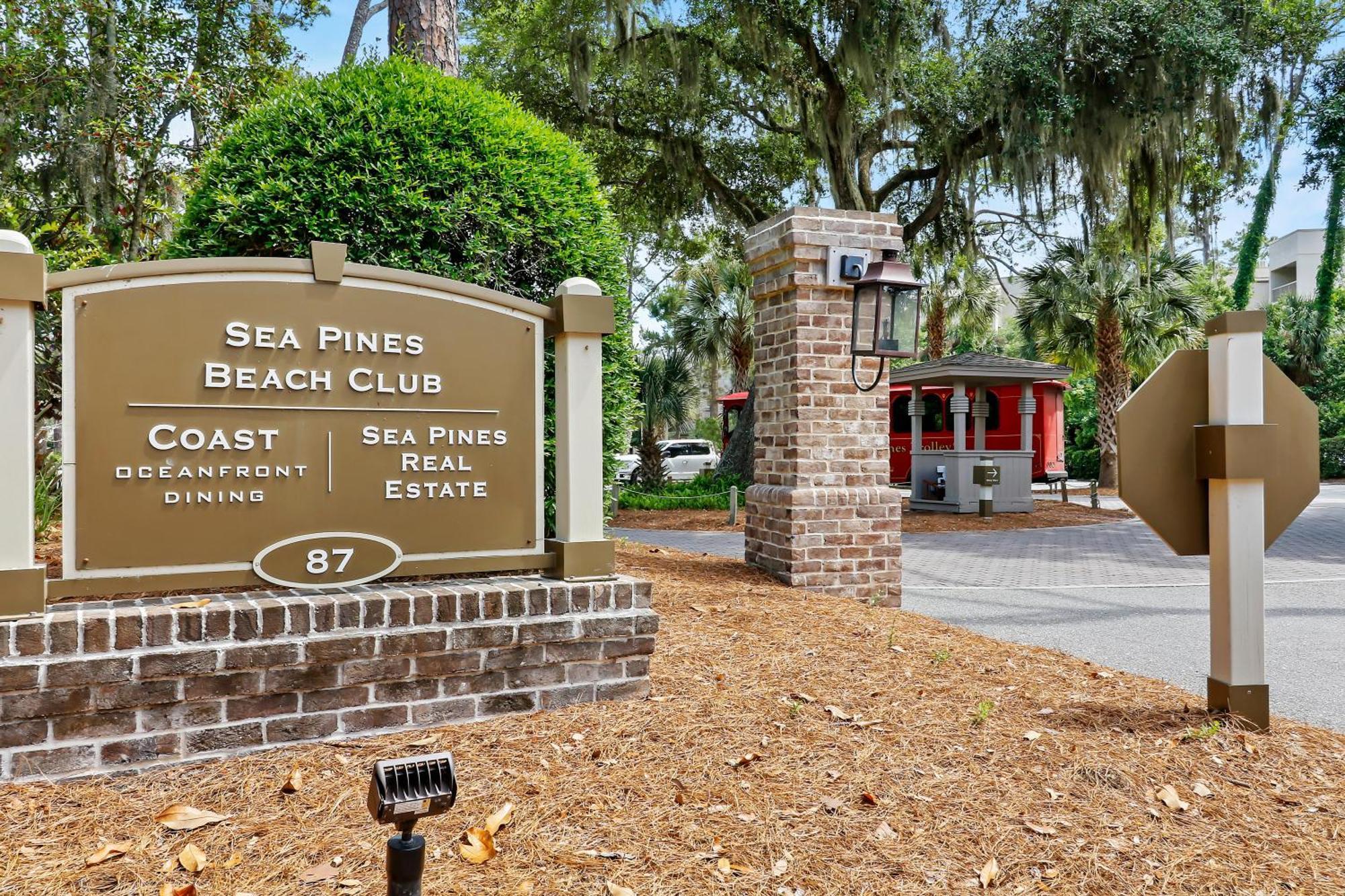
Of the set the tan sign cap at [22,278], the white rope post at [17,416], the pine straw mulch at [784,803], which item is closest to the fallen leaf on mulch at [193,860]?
the pine straw mulch at [784,803]

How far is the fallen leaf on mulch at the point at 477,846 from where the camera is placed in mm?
2332

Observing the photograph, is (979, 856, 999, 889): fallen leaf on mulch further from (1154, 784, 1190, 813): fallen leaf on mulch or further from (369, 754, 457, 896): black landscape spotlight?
(369, 754, 457, 896): black landscape spotlight

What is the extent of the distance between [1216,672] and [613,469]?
295cm

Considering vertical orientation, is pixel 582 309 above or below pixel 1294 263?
below

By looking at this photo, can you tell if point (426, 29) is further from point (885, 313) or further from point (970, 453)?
point (970, 453)

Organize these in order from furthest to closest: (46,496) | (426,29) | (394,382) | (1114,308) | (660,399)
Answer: (660,399) → (1114,308) → (426,29) → (46,496) → (394,382)

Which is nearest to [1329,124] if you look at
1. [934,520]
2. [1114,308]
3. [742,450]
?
[1114,308]

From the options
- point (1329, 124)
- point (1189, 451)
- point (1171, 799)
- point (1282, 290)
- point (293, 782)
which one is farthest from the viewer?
point (1282, 290)

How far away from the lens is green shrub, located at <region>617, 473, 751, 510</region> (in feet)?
49.6

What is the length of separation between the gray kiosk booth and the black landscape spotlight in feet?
47.3

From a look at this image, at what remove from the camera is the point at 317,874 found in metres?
2.25

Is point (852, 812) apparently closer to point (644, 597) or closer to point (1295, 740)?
point (644, 597)

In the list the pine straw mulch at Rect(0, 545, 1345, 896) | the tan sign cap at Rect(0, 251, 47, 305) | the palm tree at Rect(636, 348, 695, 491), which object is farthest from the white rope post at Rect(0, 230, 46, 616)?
the palm tree at Rect(636, 348, 695, 491)

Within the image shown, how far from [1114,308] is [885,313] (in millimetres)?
16281
